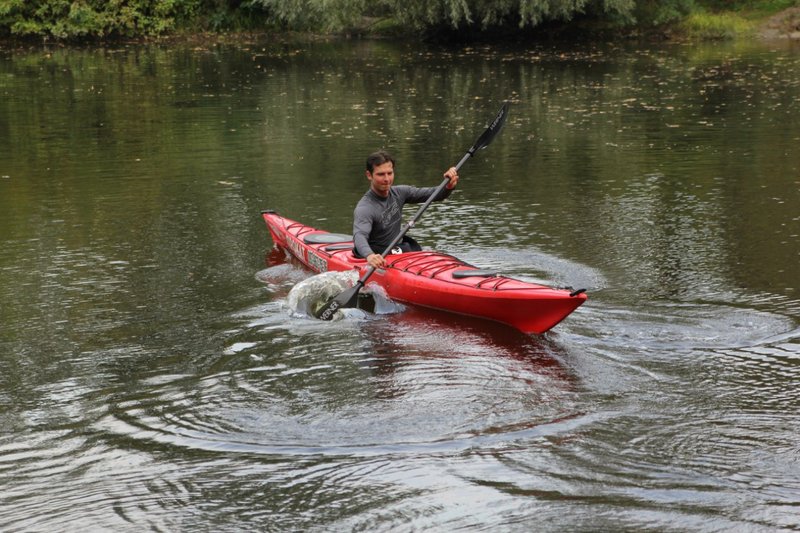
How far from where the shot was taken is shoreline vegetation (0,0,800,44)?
2781 cm

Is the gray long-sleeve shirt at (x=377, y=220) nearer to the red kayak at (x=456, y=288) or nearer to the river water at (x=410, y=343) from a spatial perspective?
the red kayak at (x=456, y=288)

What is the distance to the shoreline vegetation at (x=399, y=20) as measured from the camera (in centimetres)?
2781

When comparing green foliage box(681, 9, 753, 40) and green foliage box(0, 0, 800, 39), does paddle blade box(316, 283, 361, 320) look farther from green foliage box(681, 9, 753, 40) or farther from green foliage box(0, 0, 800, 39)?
green foliage box(681, 9, 753, 40)

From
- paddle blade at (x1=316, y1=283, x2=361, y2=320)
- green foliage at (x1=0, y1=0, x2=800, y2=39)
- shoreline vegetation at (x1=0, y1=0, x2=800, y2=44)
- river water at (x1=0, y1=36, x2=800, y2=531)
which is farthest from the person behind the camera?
shoreline vegetation at (x1=0, y1=0, x2=800, y2=44)

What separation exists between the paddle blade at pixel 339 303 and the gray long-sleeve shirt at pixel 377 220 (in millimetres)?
315

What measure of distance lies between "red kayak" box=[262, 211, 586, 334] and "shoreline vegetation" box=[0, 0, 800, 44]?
61.9 feet

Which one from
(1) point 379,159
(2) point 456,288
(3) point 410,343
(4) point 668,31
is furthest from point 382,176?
(4) point 668,31

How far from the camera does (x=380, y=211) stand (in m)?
8.60

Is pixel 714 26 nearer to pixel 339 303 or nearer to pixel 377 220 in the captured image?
pixel 377 220

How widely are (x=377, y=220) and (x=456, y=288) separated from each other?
114cm

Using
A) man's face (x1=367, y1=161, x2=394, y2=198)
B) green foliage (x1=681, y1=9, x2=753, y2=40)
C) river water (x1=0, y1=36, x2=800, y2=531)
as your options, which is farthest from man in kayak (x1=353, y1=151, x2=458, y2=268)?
green foliage (x1=681, y1=9, x2=753, y2=40)

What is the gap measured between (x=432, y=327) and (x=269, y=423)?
2.00 metres

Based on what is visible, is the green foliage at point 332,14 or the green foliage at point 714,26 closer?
the green foliage at point 332,14

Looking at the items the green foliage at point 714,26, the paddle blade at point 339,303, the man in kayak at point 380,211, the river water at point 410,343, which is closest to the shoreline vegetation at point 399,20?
the green foliage at point 714,26
